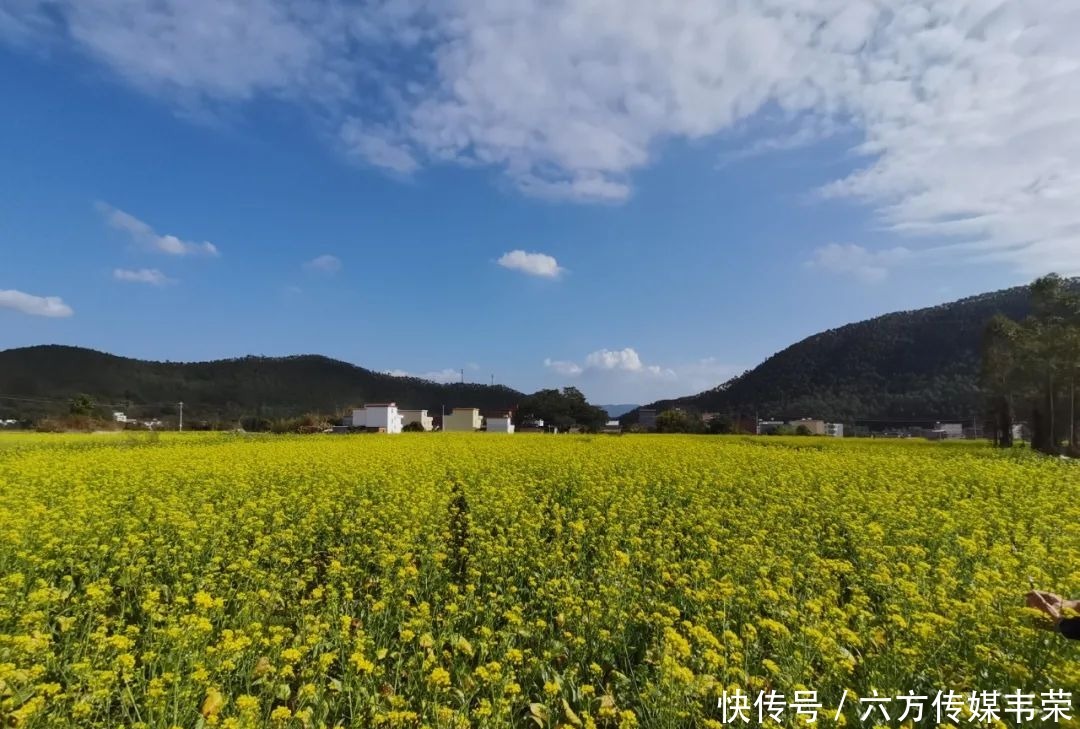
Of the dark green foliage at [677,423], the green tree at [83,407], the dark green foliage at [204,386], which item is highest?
the dark green foliage at [204,386]

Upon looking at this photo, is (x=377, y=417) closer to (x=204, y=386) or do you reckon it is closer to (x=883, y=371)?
(x=204, y=386)

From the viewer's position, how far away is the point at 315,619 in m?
4.40

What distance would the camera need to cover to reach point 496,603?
5.16 metres

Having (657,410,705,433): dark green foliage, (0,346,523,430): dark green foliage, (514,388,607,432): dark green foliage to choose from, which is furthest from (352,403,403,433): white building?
(657,410,705,433): dark green foliage

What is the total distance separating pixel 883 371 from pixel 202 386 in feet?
294

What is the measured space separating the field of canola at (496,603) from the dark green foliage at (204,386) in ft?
180

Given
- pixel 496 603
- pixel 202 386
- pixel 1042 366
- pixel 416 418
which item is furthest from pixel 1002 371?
pixel 202 386

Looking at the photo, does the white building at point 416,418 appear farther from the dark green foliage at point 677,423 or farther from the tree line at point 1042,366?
the tree line at point 1042,366

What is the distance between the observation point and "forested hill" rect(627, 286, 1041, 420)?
226ft

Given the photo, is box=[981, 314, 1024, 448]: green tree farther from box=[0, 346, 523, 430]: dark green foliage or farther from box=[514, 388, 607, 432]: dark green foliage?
box=[0, 346, 523, 430]: dark green foliage

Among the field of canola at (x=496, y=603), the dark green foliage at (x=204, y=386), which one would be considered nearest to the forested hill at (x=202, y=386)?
the dark green foliage at (x=204, y=386)

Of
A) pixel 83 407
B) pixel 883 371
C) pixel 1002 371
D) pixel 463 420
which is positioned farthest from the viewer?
pixel 883 371

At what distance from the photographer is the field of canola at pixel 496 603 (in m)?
3.60

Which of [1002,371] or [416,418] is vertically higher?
[1002,371]
